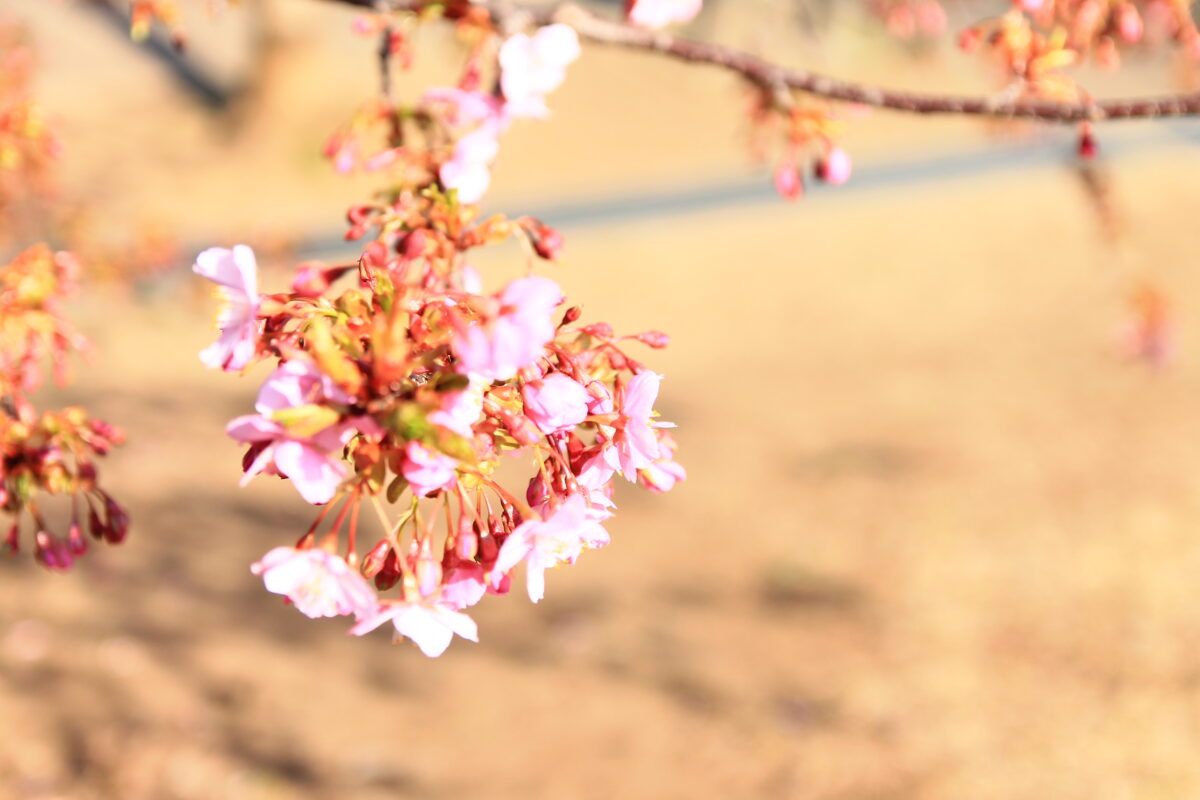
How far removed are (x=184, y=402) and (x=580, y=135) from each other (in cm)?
990

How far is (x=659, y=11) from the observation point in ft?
6.86

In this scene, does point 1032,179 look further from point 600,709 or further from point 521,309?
point 521,309

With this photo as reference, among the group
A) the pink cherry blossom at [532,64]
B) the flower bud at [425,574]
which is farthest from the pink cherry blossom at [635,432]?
the pink cherry blossom at [532,64]

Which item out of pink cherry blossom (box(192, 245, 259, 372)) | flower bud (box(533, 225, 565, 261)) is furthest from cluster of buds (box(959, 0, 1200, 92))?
pink cherry blossom (box(192, 245, 259, 372))

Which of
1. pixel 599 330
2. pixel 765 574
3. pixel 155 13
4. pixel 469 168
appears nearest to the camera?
pixel 599 330

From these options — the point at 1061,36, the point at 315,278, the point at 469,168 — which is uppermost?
the point at 1061,36

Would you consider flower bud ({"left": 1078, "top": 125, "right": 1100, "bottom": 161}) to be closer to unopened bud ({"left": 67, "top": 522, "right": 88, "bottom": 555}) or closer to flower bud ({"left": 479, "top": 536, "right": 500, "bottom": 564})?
flower bud ({"left": 479, "top": 536, "right": 500, "bottom": 564})

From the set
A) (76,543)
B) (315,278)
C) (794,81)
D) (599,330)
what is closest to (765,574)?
(794,81)

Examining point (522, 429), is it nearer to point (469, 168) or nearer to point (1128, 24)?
point (469, 168)

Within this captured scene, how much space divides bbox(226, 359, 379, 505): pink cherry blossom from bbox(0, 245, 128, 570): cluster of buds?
0.65 meters

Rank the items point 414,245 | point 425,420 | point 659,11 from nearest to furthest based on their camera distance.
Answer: point 425,420, point 414,245, point 659,11

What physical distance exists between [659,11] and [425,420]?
1.28m

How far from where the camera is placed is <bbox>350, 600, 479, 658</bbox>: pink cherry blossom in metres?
1.23

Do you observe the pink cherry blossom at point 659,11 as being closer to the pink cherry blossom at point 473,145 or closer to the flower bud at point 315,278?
the pink cherry blossom at point 473,145
